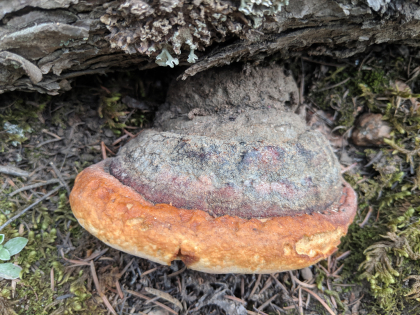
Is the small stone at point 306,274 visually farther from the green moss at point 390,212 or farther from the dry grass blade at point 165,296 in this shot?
the dry grass blade at point 165,296

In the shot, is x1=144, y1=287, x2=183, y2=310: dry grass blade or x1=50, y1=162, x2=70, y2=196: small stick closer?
x1=144, y1=287, x2=183, y2=310: dry grass blade

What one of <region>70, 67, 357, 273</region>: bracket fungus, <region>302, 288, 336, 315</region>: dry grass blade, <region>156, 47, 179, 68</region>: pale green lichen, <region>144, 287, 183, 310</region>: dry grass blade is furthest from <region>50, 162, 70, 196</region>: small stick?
<region>302, 288, 336, 315</region>: dry grass blade

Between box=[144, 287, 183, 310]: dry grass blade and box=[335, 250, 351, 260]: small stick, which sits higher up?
box=[335, 250, 351, 260]: small stick

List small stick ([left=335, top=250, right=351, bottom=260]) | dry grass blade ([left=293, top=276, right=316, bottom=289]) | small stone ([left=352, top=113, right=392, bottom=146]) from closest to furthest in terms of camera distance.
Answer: dry grass blade ([left=293, top=276, right=316, bottom=289]), small stick ([left=335, top=250, right=351, bottom=260]), small stone ([left=352, top=113, right=392, bottom=146])

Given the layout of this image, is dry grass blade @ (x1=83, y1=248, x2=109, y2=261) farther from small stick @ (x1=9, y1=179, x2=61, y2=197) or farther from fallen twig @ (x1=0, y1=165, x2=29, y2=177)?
fallen twig @ (x1=0, y1=165, x2=29, y2=177)

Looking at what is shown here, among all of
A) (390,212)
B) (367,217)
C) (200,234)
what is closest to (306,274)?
(367,217)

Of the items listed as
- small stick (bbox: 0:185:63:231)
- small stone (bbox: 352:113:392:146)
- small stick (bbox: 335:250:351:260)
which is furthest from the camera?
small stone (bbox: 352:113:392:146)

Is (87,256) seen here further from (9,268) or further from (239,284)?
(239,284)
